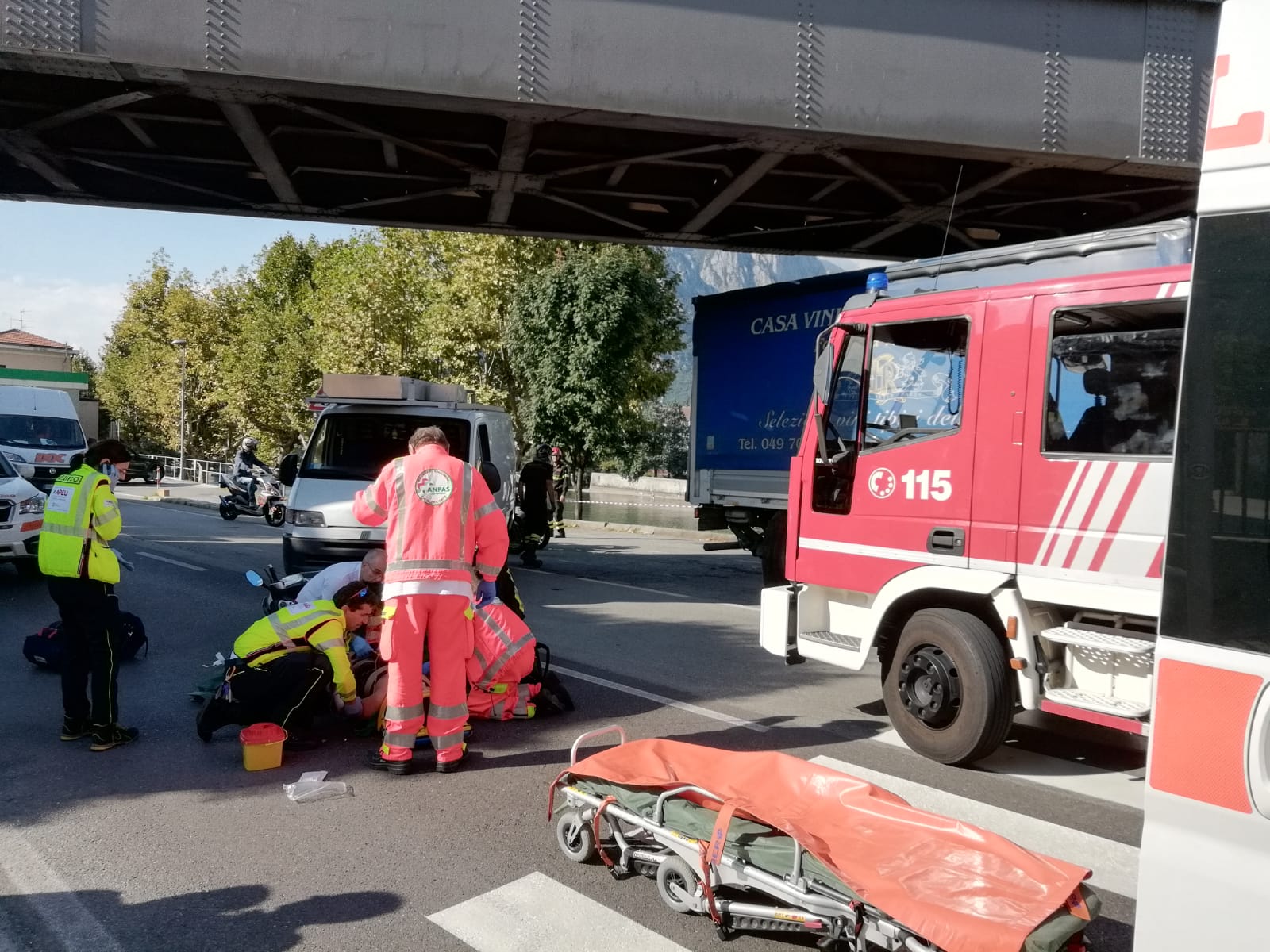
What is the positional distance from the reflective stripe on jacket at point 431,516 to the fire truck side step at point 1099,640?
118 inches

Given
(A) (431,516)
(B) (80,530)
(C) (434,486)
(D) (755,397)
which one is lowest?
(B) (80,530)

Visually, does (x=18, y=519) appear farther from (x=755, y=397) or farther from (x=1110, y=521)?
(x=1110, y=521)

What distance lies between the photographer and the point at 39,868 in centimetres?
401

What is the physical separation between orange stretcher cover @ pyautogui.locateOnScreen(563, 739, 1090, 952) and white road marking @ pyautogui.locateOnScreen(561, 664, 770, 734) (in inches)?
75.1

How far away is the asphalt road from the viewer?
3588 millimetres

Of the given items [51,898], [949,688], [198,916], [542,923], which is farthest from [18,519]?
[949,688]

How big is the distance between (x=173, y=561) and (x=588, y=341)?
15.4 metres

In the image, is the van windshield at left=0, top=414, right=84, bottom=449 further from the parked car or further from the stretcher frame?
the stretcher frame

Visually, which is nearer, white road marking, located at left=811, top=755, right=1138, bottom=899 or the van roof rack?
white road marking, located at left=811, top=755, right=1138, bottom=899

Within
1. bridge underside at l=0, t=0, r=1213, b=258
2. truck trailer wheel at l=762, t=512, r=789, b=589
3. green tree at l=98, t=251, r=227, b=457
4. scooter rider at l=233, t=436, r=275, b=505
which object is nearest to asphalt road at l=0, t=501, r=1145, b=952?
truck trailer wheel at l=762, t=512, r=789, b=589

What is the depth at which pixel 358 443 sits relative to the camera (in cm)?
1112

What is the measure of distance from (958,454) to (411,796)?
11.2ft

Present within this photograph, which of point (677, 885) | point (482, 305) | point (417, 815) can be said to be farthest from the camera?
point (482, 305)

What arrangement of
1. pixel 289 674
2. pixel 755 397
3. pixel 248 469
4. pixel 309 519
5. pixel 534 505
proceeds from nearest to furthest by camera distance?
pixel 289 674 → pixel 309 519 → pixel 755 397 → pixel 534 505 → pixel 248 469
